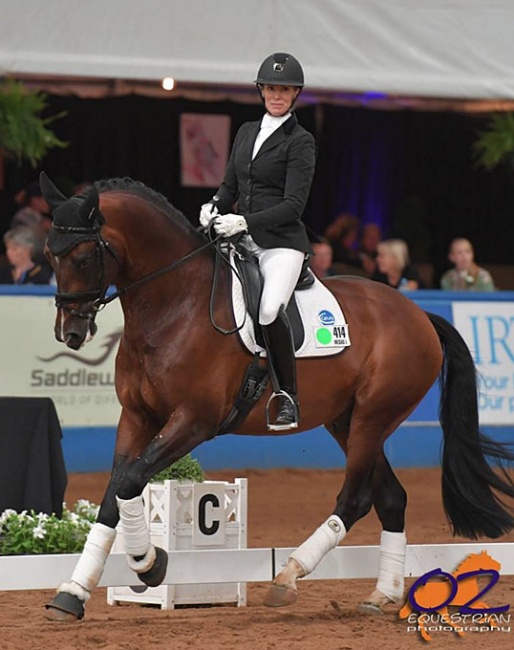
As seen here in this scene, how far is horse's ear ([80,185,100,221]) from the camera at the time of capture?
575 cm

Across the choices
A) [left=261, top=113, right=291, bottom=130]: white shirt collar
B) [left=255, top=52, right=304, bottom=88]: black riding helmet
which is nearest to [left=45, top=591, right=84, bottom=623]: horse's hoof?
[left=261, top=113, right=291, bottom=130]: white shirt collar

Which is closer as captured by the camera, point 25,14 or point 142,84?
point 25,14

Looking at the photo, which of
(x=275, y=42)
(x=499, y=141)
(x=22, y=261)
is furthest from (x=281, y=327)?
(x=499, y=141)

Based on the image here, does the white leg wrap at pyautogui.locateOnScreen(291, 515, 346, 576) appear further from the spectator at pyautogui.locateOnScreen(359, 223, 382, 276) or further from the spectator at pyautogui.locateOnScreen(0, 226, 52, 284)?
the spectator at pyautogui.locateOnScreen(359, 223, 382, 276)

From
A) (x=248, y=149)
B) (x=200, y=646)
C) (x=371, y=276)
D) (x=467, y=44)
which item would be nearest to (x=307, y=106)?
(x=371, y=276)

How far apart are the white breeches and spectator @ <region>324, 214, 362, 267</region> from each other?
807cm

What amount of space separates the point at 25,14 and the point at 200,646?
614 cm

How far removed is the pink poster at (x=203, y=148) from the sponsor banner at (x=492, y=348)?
4.56 meters

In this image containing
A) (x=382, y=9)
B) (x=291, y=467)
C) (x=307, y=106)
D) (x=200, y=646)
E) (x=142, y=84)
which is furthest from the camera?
(x=307, y=106)

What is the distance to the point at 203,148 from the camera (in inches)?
616

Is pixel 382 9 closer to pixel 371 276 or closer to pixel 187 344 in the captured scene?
pixel 371 276

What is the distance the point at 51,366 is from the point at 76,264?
5.22 m

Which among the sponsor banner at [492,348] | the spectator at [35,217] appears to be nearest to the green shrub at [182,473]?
the spectator at [35,217]

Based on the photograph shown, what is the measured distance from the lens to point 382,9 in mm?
10961
